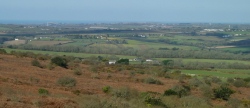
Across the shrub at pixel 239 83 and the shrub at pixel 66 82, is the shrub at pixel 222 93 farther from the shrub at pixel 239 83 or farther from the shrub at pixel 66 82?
the shrub at pixel 66 82

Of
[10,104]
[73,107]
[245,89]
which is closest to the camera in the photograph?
[10,104]

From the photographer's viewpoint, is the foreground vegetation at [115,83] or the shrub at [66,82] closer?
the foreground vegetation at [115,83]

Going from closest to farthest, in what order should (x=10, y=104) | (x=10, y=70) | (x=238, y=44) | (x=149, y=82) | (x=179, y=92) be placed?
(x=10, y=104) → (x=179, y=92) → (x=10, y=70) → (x=149, y=82) → (x=238, y=44)

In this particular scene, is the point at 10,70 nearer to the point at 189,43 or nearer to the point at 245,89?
the point at 245,89

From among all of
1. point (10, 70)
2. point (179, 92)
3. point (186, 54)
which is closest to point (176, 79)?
point (179, 92)

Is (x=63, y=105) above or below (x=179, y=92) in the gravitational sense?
above

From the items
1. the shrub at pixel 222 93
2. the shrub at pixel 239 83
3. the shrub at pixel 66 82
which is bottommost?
the shrub at pixel 239 83

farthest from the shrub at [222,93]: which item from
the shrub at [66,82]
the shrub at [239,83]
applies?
the shrub at [66,82]

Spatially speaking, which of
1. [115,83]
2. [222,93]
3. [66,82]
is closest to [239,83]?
[222,93]

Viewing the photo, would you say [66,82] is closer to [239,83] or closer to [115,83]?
[115,83]

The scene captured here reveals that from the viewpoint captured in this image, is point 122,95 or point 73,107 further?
Answer: point 122,95

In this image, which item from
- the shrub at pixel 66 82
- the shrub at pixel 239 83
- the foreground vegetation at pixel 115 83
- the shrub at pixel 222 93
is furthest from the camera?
the shrub at pixel 239 83
